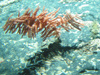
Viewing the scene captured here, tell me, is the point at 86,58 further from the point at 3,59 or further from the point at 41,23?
the point at 3,59

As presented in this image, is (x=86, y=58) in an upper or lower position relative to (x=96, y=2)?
lower

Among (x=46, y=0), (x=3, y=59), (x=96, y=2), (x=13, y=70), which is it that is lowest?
(x=13, y=70)

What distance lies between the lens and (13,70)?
150 cm

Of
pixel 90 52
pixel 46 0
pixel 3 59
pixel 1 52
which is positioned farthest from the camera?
pixel 46 0

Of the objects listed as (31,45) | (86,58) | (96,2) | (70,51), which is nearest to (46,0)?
(96,2)

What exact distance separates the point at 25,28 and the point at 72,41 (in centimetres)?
78

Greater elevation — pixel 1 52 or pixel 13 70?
pixel 1 52

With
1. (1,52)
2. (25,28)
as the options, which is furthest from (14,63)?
(25,28)

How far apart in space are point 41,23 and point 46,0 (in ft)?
5.69

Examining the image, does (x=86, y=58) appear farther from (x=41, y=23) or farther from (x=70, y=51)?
(x=41, y=23)

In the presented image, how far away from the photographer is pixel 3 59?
1.66 m

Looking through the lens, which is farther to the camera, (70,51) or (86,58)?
(70,51)

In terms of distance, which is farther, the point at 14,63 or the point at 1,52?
the point at 1,52

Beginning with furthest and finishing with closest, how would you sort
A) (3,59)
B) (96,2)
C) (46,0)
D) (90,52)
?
(46,0) < (96,2) < (3,59) < (90,52)
